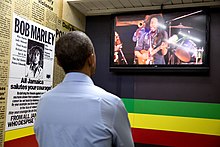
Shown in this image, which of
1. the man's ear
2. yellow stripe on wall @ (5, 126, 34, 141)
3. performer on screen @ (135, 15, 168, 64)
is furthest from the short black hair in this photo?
performer on screen @ (135, 15, 168, 64)

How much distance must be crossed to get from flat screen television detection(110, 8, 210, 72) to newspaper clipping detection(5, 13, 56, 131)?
0.75m

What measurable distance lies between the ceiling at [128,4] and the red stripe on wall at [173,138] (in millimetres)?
1215

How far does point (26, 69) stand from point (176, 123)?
1443 mm

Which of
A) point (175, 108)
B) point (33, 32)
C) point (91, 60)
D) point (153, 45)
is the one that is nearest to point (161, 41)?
point (153, 45)

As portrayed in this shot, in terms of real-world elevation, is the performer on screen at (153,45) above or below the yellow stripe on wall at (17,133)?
above

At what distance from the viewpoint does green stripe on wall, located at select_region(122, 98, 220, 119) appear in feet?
6.99

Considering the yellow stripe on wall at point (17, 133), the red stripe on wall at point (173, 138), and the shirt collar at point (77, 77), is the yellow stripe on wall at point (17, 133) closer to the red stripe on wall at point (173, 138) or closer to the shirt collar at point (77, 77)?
the shirt collar at point (77, 77)

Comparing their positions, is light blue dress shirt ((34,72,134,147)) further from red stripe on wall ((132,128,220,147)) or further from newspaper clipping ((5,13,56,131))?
red stripe on wall ((132,128,220,147))

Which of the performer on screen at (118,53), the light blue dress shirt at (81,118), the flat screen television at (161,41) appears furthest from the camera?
the performer on screen at (118,53)

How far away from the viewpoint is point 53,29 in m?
1.98

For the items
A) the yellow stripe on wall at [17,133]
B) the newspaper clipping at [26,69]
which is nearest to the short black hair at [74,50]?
the newspaper clipping at [26,69]

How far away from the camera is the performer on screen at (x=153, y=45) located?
7.18ft

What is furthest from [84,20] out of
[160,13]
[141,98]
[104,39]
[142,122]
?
[142,122]

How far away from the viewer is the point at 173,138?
2203 mm
